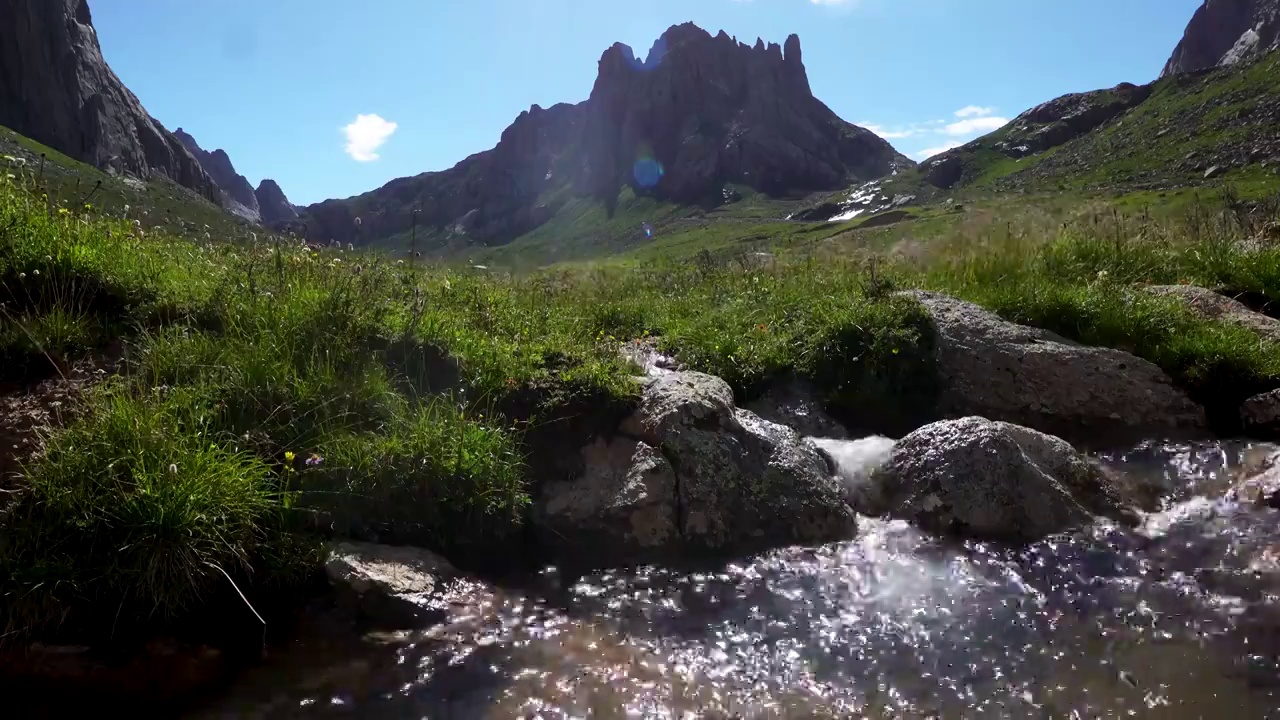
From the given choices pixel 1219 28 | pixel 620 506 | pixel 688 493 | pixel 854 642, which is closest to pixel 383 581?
pixel 620 506

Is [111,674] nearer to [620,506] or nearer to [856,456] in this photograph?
[620,506]

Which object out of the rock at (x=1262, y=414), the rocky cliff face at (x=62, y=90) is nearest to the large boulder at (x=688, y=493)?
the rock at (x=1262, y=414)

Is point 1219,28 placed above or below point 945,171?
above

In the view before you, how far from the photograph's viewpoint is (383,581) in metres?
4.55

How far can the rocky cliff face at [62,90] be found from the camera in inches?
5782

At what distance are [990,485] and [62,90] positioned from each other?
663ft

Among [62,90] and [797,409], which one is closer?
[797,409]

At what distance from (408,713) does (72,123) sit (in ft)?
650

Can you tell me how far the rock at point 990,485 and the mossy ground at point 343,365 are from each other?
1446 mm

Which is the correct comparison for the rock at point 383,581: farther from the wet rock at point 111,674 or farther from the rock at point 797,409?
the rock at point 797,409

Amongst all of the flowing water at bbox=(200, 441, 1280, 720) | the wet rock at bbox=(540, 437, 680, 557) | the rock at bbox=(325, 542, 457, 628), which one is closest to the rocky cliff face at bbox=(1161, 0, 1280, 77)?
A: the flowing water at bbox=(200, 441, 1280, 720)

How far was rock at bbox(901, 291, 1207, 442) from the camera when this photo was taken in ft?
25.6

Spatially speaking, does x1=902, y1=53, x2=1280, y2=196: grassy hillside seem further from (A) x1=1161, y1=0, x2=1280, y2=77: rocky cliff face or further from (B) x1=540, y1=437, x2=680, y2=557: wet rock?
(B) x1=540, y1=437, x2=680, y2=557: wet rock

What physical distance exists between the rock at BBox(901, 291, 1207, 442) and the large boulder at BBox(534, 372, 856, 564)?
2.72m
